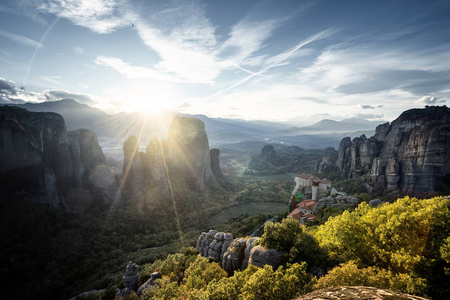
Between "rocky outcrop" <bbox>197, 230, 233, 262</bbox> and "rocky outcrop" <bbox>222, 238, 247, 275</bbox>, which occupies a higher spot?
"rocky outcrop" <bbox>222, 238, 247, 275</bbox>

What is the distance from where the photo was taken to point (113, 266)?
42375mm

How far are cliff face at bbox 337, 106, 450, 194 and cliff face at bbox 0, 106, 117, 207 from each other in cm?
11068

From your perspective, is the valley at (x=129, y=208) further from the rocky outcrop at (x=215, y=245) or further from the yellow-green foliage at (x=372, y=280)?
the rocky outcrop at (x=215, y=245)

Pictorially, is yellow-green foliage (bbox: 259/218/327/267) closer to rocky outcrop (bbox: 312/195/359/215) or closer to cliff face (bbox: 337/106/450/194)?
rocky outcrop (bbox: 312/195/359/215)

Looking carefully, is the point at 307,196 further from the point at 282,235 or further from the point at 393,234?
the point at 393,234

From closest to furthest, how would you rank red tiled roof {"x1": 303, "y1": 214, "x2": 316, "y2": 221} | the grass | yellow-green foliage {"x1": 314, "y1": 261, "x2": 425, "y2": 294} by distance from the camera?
yellow-green foliage {"x1": 314, "y1": 261, "x2": 425, "y2": 294} < red tiled roof {"x1": 303, "y1": 214, "x2": 316, "y2": 221} < the grass

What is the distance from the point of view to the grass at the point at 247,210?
75.2 meters

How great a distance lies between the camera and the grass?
7525 centimetres

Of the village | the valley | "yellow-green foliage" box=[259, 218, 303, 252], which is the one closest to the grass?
the valley

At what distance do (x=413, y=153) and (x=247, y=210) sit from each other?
2791 inches

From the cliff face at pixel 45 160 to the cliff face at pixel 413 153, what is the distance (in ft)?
363

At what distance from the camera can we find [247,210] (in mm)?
85938

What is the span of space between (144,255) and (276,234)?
128 ft

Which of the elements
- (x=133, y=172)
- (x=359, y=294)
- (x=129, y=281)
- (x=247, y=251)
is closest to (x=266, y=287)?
(x=359, y=294)
